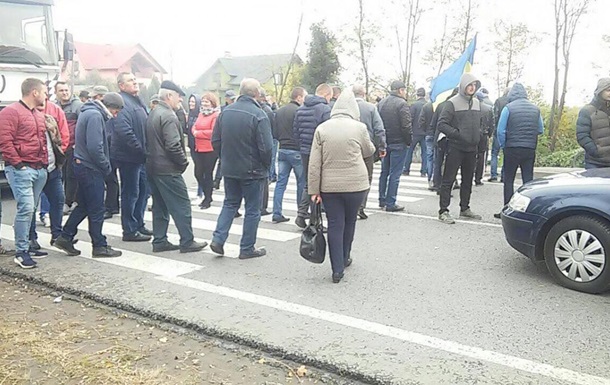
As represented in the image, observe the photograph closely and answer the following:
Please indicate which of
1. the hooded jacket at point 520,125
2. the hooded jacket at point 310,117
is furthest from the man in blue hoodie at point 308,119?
the hooded jacket at point 520,125

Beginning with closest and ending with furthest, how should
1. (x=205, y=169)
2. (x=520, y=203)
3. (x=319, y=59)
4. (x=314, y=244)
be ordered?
(x=314, y=244) < (x=520, y=203) < (x=205, y=169) < (x=319, y=59)

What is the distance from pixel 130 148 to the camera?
6.51m

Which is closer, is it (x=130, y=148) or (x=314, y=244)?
(x=314, y=244)

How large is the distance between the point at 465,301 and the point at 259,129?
9.09ft

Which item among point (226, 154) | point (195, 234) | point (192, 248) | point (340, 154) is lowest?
point (195, 234)

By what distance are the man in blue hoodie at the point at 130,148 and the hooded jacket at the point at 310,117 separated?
2.10 metres

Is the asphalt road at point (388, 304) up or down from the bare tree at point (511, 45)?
down

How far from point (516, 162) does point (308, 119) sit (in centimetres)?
308

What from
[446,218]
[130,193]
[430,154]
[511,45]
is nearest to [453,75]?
[430,154]

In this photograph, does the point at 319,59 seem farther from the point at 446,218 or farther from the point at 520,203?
the point at 520,203

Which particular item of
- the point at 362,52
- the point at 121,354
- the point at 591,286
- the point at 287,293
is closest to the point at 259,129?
the point at 287,293

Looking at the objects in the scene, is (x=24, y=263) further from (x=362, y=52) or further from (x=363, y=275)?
(x=362, y=52)

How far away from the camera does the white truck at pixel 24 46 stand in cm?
916

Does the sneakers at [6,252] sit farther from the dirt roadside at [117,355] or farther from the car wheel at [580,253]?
the car wheel at [580,253]
